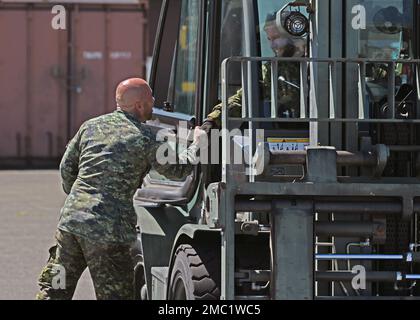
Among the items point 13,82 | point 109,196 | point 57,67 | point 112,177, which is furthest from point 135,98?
point 13,82

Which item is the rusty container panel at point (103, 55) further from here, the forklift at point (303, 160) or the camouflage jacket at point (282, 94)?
the camouflage jacket at point (282, 94)

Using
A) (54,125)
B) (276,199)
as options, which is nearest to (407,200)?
(276,199)

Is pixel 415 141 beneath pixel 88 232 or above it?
above

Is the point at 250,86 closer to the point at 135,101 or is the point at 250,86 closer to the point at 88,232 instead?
the point at 135,101

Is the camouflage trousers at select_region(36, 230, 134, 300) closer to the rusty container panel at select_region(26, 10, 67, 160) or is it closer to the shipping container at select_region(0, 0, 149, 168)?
the shipping container at select_region(0, 0, 149, 168)

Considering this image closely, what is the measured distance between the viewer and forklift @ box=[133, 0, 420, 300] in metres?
4.45

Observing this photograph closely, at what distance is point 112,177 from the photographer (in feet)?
17.8

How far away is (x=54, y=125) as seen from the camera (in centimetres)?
2370

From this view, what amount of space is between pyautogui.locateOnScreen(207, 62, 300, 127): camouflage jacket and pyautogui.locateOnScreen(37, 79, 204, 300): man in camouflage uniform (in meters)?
0.40

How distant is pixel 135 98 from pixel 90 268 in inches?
39.9

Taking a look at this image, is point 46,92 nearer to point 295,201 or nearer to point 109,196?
point 109,196

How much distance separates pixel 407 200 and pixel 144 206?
235 centimetres
